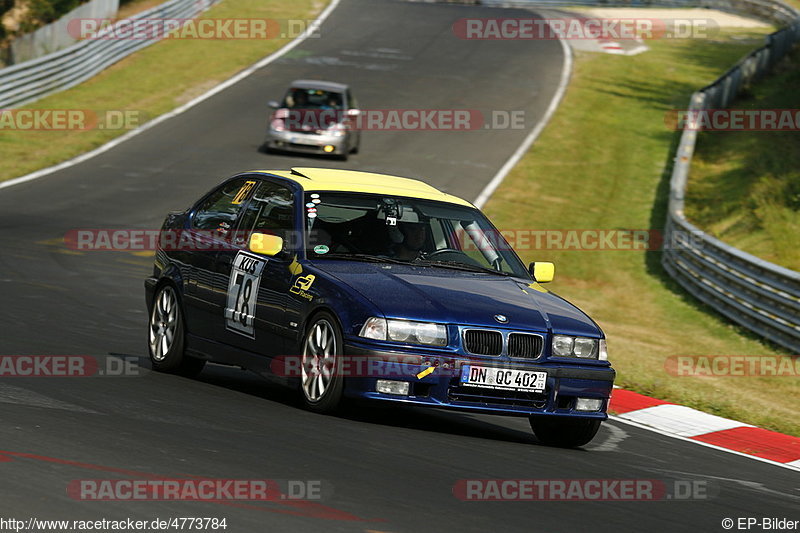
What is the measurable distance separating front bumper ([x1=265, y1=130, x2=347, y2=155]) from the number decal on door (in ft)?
64.7

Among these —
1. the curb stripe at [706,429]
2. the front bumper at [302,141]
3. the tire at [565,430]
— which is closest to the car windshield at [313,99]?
the front bumper at [302,141]

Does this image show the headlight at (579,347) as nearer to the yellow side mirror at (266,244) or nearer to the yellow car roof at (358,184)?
the yellow car roof at (358,184)

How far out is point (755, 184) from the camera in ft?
83.1

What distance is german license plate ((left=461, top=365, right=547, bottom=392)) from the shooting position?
798 centimetres

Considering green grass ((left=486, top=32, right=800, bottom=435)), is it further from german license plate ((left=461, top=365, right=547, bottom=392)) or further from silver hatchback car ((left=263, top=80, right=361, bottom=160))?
silver hatchback car ((left=263, top=80, right=361, bottom=160))

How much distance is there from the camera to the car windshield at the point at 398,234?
8992mm

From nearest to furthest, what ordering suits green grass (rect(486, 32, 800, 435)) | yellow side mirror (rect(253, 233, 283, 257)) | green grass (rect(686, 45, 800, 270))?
yellow side mirror (rect(253, 233, 283, 257)) → green grass (rect(486, 32, 800, 435)) → green grass (rect(686, 45, 800, 270))

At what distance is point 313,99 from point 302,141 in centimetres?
115

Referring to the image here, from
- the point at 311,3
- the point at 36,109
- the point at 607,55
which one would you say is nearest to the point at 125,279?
the point at 36,109

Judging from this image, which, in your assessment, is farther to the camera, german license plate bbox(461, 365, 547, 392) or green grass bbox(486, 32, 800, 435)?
green grass bbox(486, 32, 800, 435)

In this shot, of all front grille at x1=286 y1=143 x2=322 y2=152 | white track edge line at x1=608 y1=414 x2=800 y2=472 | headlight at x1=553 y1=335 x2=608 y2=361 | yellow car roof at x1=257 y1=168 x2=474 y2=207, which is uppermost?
yellow car roof at x1=257 y1=168 x2=474 y2=207

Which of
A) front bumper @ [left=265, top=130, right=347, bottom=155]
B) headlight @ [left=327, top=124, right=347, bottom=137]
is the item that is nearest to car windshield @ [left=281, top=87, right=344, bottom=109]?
headlight @ [left=327, top=124, right=347, bottom=137]

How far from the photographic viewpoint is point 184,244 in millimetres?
10117

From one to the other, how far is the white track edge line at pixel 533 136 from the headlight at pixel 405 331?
15479 mm
